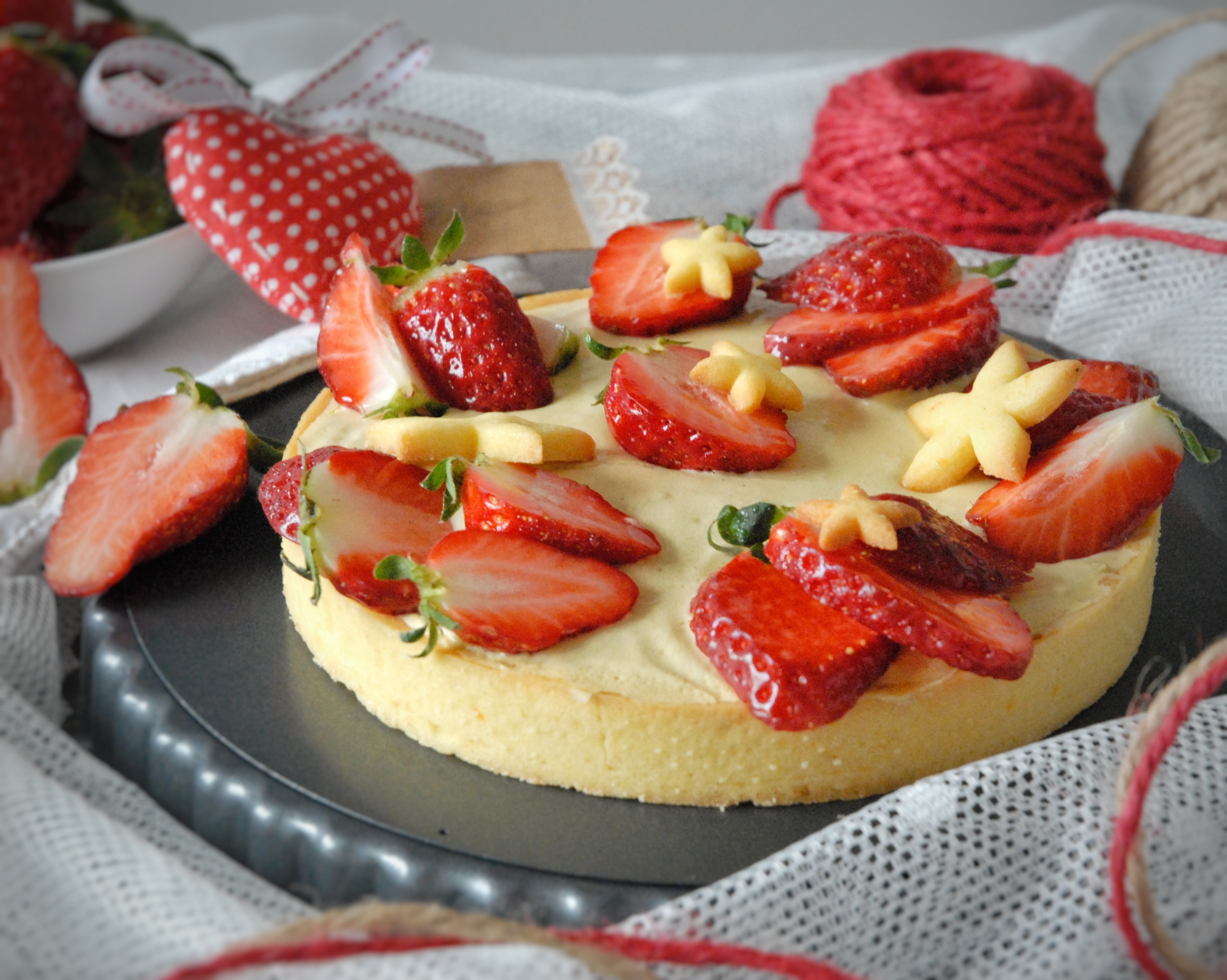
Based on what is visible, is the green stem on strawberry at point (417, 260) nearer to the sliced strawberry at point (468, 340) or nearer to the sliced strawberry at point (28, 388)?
the sliced strawberry at point (468, 340)

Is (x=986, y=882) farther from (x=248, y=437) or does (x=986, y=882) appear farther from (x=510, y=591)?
(x=248, y=437)

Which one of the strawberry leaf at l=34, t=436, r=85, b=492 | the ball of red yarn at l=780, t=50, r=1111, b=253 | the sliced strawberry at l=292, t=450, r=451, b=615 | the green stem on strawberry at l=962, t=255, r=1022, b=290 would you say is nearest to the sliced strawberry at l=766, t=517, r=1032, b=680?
the sliced strawberry at l=292, t=450, r=451, b=615

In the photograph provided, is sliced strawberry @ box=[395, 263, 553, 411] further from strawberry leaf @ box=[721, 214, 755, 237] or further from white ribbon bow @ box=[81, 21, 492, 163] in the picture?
white ribbon bow @ box=[81, 21, 492, 163]

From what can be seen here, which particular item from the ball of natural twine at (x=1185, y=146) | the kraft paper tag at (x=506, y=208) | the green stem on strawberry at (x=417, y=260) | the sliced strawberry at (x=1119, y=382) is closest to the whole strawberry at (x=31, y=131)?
the kraft paper tag at (x=506, y=208)

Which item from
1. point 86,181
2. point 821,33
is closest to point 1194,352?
point 86,181

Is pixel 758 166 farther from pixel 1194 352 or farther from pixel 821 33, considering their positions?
pixel 821 33

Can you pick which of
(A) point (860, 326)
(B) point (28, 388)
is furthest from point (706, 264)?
(B) point (28, 388)

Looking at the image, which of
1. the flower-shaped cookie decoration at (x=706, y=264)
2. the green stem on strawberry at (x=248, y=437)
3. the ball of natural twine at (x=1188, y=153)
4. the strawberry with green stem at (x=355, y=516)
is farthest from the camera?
the ball of natural twine at (x=1188, y=153)
